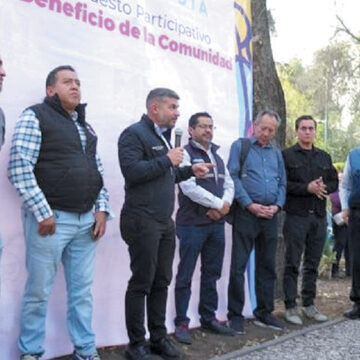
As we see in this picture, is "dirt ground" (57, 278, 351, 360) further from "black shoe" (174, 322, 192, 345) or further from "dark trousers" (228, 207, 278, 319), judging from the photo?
"dark trousers" (228, 207, 278, 319)

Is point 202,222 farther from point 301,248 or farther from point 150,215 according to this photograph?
point 301,248

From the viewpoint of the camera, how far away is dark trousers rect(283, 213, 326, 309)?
5.73m

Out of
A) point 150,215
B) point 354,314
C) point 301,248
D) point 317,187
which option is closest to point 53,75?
point 150,215

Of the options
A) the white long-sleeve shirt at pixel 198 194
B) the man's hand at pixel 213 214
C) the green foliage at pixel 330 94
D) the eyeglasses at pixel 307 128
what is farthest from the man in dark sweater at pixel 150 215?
the green foliage at pixel 330 94

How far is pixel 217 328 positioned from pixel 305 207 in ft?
4.85

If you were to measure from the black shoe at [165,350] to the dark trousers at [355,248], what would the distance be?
2495mm

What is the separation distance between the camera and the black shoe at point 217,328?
5270 millimetres

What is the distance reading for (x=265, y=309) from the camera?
5656 mm

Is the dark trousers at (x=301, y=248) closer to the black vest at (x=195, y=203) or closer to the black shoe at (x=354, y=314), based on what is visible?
the black shoe at (x=354, y=314)

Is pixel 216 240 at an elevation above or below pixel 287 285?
above

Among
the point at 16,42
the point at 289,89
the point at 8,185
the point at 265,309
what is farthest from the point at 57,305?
the point at 289,89

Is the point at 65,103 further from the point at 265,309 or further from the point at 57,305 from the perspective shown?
the point at 265,309

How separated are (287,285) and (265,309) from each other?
37 cm

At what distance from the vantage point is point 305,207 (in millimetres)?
5750
